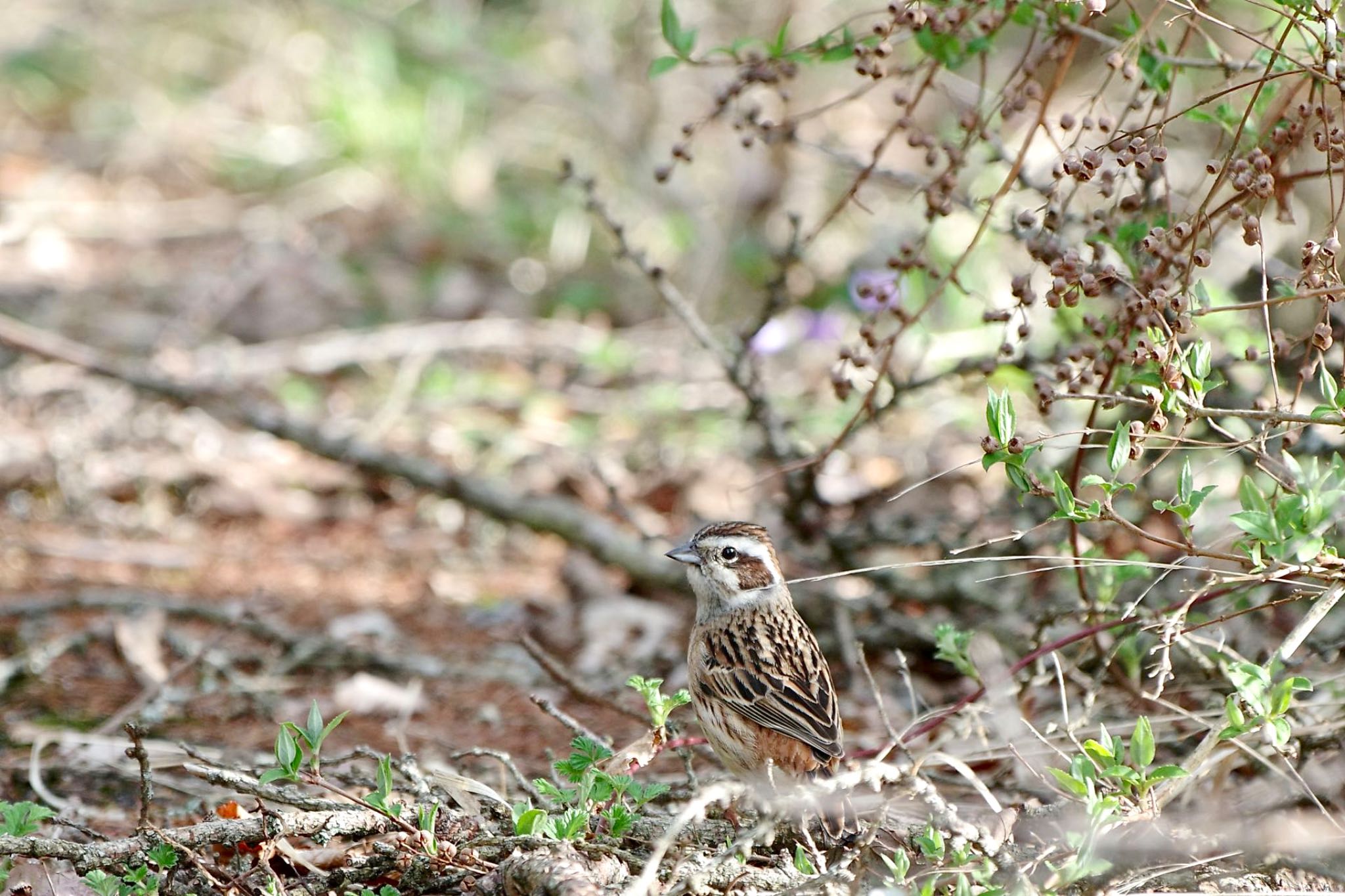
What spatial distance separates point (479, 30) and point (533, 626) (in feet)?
22.8

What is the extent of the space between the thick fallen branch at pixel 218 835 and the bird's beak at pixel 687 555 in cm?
157

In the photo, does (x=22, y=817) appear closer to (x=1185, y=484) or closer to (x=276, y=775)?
(x=276, y=775)

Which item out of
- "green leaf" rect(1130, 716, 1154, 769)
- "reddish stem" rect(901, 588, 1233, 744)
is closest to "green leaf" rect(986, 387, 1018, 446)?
"green leaf" rect(1130, 716, 1154, 769)

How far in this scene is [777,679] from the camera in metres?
3.95

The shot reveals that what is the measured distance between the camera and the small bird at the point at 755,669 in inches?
151

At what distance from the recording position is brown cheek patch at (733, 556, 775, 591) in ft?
14.7

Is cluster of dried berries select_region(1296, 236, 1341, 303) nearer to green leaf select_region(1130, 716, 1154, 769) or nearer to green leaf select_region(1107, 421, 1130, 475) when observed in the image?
green leaf select_region(1107, 421, 1130, 475)

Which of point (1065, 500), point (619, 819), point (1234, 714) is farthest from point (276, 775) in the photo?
point (1234, 714)

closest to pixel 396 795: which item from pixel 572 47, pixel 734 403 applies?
pixel 734 403

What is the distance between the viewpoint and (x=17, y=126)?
1136 centimetres

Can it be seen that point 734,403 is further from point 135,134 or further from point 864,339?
point 135,134

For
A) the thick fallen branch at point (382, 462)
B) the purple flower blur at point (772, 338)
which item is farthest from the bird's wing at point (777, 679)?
the purple flower blur at point (772, 338)

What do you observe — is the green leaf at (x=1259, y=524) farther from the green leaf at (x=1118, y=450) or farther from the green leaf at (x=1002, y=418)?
the green leaf at (x=1002, y=418)

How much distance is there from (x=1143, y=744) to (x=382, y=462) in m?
4.12
